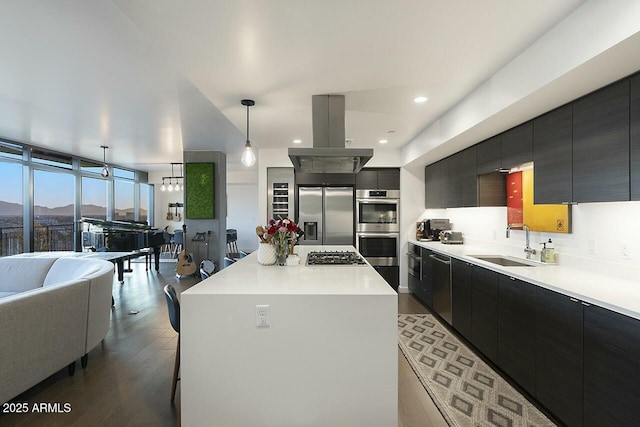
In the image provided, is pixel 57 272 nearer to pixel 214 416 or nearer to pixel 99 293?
pixel 99 293

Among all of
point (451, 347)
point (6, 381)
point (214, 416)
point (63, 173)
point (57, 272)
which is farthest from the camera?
point (63, 173)

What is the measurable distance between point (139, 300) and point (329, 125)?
4.18 m

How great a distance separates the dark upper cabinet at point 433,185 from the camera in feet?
14.6

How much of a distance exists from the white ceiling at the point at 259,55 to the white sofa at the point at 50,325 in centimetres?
182

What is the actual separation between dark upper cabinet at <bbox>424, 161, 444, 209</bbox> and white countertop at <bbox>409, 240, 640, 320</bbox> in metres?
1.96

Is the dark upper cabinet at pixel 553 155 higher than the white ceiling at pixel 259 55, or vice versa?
the white ceiling at pixel 259 55

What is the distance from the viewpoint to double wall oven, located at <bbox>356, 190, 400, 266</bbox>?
5.18 meters

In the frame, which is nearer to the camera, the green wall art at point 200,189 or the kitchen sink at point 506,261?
the kitchen sink at point 506,261

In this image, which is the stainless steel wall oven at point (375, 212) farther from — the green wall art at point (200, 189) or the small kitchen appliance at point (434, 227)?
the green wall art at point (200, 189)

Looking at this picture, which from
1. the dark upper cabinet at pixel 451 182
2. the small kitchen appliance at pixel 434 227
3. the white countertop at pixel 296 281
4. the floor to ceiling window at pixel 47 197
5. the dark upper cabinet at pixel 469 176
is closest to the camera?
the white countertop at pixel 296 281

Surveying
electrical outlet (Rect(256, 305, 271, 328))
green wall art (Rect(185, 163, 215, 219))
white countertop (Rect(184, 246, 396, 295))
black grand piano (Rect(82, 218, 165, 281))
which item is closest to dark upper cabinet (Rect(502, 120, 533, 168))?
white countertop (Rect(184, 246, 396, 295))

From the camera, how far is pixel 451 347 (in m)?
3.04

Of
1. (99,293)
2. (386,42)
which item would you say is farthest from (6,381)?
(386,42)

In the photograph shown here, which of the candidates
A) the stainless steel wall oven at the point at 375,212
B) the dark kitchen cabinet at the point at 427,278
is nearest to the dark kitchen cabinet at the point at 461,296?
the dark kitchen cabinet at the point at 427,278
